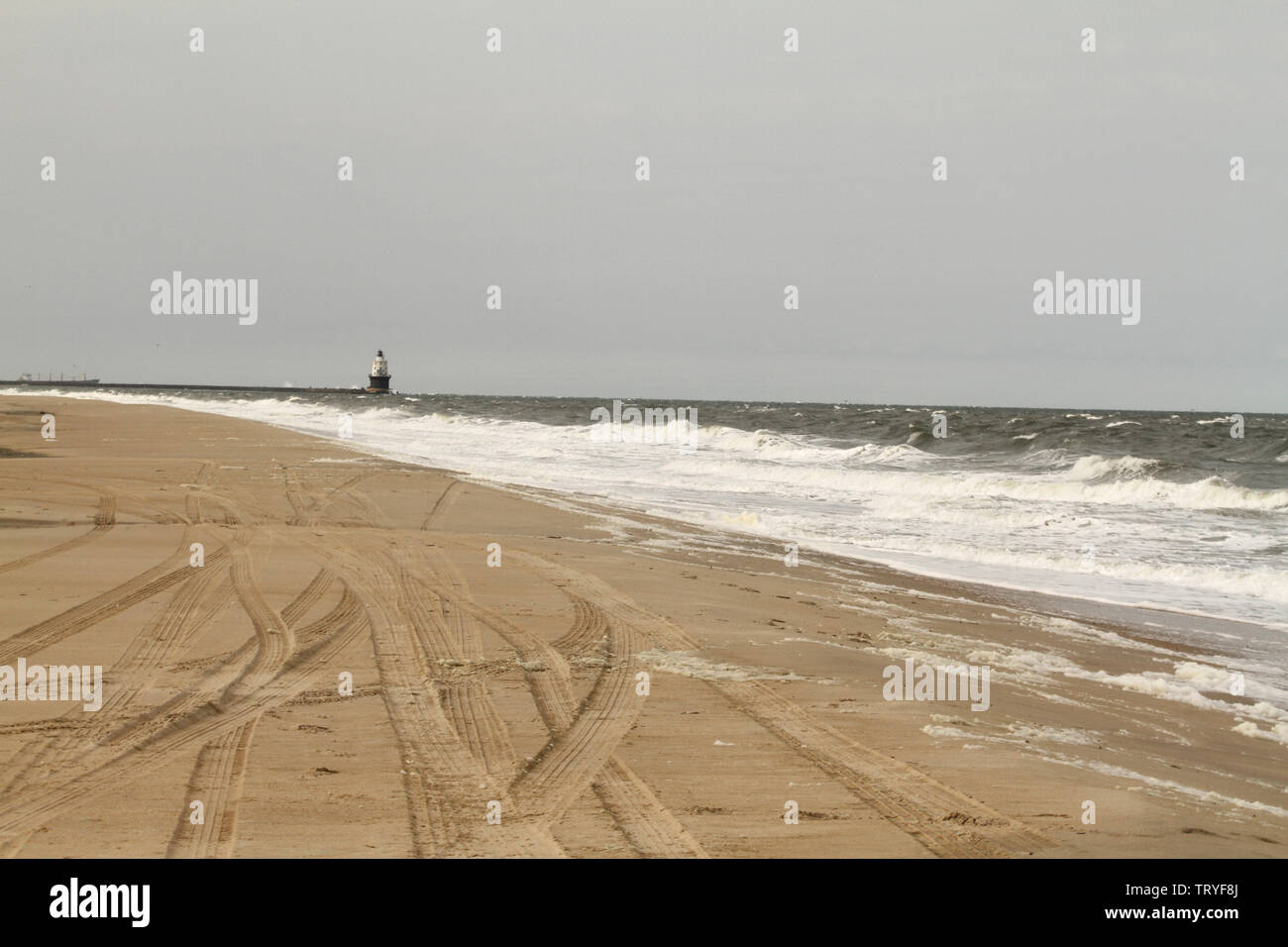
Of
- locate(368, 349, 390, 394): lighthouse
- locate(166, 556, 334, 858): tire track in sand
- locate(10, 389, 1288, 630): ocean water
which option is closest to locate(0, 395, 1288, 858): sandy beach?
locate(166, 556, 334, 858): tire track in sand

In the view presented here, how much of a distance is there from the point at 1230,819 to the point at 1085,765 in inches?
29.6

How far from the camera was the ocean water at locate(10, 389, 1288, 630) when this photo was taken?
12914 mm

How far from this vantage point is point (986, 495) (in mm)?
23297

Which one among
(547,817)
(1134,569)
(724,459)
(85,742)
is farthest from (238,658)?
(724,459)

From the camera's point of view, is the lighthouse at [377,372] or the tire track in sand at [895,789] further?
the lighthouse at [377,372]

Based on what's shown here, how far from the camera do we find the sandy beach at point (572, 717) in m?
4.17

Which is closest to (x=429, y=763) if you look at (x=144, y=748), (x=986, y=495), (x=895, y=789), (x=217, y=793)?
(x=217, y=793)

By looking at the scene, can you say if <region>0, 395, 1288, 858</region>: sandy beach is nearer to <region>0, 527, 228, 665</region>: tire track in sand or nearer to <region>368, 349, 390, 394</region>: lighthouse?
<region>0, 527, 228, 665</region>: tire track in sand

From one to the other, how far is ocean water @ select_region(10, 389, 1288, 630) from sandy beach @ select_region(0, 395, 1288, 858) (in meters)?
2.82

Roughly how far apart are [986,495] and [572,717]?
1951 cm

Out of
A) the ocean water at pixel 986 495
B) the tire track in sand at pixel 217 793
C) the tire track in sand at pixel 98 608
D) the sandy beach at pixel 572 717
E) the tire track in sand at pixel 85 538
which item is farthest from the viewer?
the ocean water at pixel 986 495

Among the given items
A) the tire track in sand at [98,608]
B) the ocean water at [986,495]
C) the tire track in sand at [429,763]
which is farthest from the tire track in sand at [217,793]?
the ocean water at [986,495]

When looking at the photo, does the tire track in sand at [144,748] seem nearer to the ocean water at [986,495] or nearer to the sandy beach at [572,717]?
the sandy beach at [572,717]

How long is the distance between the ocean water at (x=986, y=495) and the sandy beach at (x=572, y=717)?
2.82m
